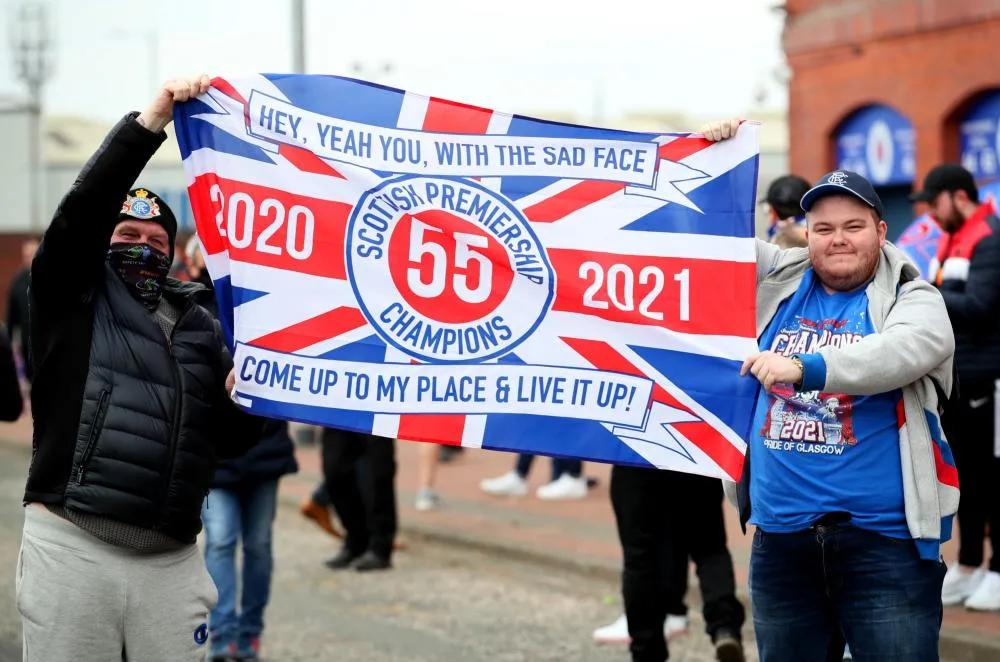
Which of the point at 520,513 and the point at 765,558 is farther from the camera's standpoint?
the point at 520,513

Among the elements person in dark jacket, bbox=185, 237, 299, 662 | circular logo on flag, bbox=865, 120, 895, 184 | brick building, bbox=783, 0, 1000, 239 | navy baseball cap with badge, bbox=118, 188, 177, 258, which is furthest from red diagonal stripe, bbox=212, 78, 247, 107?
circular logo on flag, bbox=865, 120, 895, 184

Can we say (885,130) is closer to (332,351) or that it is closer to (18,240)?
(332,351)

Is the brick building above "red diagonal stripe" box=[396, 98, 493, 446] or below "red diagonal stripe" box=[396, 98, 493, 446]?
above

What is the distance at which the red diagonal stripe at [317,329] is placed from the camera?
4.26 m

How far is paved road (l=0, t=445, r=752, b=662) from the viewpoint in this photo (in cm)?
680

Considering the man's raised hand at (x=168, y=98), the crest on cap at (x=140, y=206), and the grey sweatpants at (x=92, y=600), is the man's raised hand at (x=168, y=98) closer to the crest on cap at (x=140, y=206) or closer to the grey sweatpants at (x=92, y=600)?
the crest on cap at (x=140, y=206)

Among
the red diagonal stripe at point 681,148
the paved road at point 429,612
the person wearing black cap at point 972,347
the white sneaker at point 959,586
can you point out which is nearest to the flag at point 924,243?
the person wearing black cap at point 972,347

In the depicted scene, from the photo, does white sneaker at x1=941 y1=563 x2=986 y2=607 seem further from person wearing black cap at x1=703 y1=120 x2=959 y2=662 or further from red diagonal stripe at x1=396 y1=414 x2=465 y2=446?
red diagonal stripe at x1=396 y1=414 x2=465 y2=446

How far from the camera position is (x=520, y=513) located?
10672mm

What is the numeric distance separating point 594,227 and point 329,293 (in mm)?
905

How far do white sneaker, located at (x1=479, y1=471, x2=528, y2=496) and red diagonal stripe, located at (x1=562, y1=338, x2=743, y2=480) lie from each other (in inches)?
291

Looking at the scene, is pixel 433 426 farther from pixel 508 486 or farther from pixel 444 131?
pixel 508 486

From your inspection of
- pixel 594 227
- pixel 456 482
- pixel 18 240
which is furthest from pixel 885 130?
pixel 18 240

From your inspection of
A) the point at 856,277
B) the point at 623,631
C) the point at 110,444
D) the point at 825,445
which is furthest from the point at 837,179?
the point at 623,631
